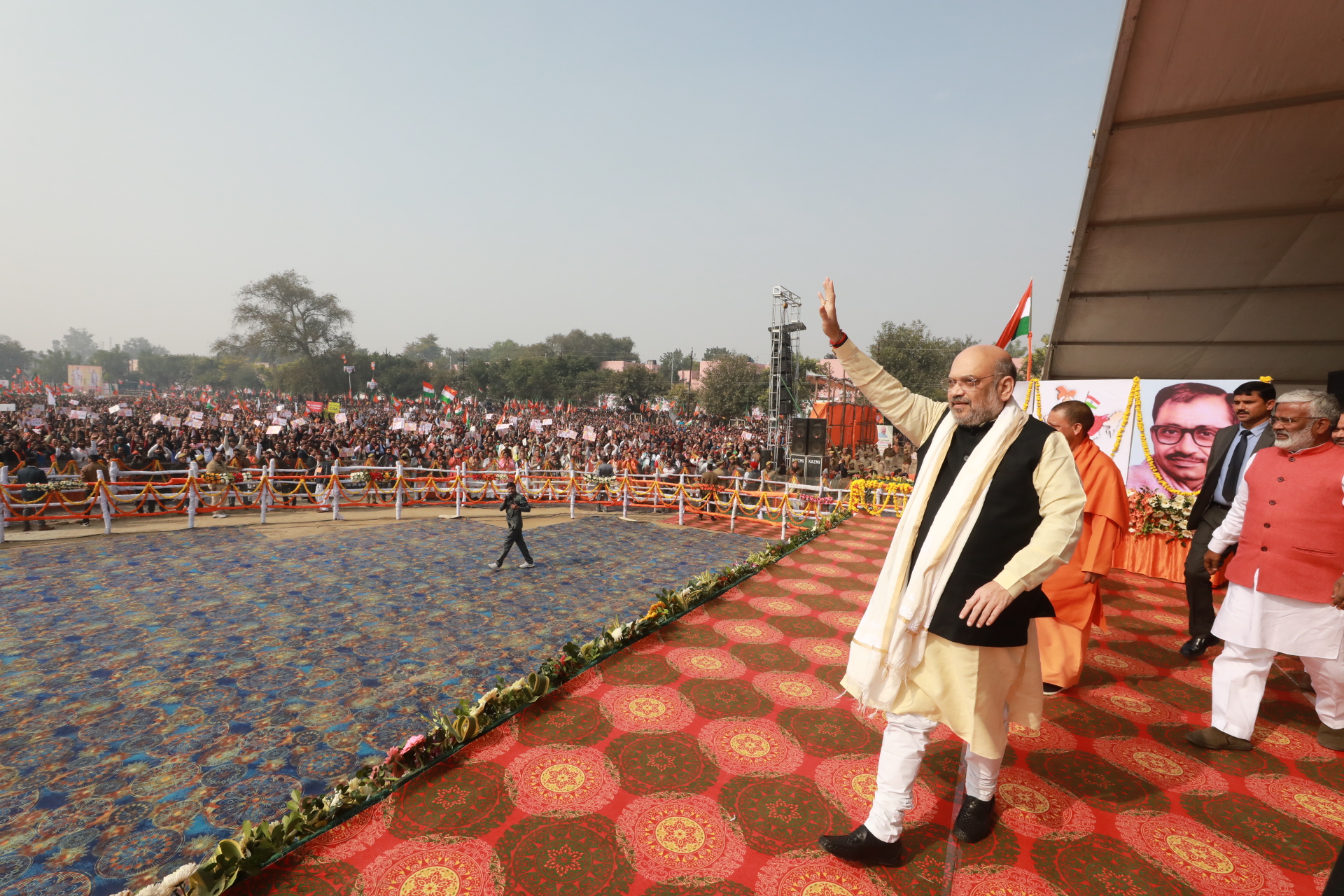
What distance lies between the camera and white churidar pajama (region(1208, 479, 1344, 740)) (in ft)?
8.57

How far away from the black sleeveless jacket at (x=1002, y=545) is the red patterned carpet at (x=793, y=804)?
32.7 inches

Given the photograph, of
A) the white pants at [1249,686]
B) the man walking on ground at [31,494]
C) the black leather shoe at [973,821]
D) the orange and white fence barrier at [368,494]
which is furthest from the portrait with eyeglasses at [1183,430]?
the man walking on ground at [31,494]

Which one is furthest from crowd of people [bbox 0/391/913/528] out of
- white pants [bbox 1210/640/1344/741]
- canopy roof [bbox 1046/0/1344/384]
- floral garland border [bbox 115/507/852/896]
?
white pants [bbox 1210/640/1344/741]

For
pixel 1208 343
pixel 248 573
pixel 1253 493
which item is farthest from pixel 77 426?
pixel 1208 343

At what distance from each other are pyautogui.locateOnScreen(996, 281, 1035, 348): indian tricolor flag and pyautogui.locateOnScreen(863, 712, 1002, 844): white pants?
24.0 ft

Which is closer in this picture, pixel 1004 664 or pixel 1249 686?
pixel 1004 664

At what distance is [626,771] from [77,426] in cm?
2404

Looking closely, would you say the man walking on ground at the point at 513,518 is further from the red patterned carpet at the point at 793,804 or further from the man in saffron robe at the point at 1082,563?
the man in saffron robe at the point at 1082,563

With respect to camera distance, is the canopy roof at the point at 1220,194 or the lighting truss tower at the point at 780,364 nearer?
the canopy roof at the point at 1220,194

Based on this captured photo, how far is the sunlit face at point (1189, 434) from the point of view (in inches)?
249

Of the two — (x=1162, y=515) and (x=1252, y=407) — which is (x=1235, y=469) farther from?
(x=1162, y=515)

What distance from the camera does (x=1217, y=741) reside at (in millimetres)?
2746

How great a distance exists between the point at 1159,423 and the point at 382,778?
8.41m

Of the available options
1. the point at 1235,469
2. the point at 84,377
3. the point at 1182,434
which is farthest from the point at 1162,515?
the point at 84,377
